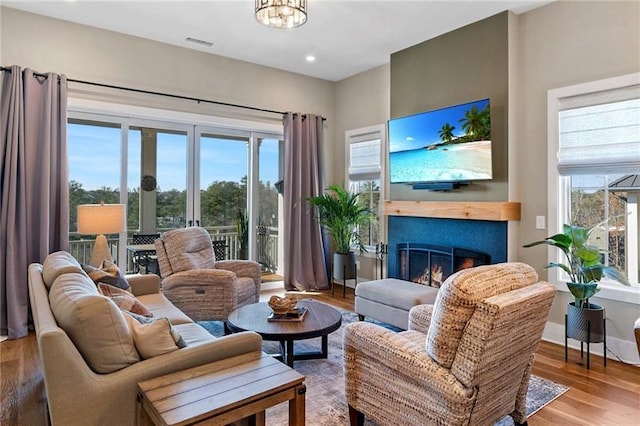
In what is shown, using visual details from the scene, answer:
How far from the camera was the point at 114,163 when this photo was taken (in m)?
4.59

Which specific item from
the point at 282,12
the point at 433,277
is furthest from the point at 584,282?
the point at 282,12

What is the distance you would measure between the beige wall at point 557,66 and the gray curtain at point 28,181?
4558mm

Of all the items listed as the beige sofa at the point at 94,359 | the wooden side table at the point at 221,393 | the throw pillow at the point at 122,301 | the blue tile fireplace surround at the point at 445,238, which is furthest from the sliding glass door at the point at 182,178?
the wooden side table at the point at 221,393

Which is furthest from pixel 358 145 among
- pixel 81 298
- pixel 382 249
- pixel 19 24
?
pixel 81 298

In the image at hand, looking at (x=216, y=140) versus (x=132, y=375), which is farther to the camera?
(x=216, y=140)

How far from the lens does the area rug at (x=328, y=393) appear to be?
2350 mm

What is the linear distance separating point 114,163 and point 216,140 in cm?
130

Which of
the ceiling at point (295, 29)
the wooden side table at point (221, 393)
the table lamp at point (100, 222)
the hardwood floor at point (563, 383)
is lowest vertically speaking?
the hardwood floor at point (563, 383)

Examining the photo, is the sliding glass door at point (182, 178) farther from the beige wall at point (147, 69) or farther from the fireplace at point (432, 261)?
the fireplace at point (432, 261)

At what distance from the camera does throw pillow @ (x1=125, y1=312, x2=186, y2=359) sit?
5.64 ft

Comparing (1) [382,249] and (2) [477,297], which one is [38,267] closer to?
(2) [477,297]

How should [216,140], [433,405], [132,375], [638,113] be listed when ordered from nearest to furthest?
[132,375] → [433,405] → [638,113] → [216,140]

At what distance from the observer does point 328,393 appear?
2.66 m

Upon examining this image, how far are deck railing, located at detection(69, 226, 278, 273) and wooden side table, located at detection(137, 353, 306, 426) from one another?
3.44m
